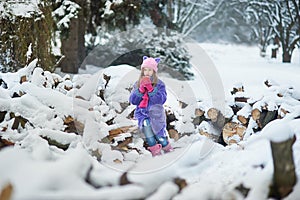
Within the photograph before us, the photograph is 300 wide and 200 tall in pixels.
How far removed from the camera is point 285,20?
12.3m

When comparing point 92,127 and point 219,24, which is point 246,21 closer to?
point 219,24

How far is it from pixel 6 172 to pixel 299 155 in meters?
1.13

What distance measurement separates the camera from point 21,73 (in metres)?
2.90

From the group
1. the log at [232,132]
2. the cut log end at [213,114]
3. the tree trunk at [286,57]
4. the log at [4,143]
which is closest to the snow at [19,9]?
the cut log end at [213,114]

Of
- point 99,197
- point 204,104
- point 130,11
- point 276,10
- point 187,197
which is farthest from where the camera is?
point 276,10

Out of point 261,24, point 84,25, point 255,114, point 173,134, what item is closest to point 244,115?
point 255,114

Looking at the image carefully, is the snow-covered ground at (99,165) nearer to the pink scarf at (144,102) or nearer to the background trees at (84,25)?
the pink scarf at (144,102)

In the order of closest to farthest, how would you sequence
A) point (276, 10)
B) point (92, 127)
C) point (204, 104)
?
1. point (92, 127)
2. point (204, 104)
3. point (276, 10)

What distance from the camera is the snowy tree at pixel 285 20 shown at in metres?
10.6

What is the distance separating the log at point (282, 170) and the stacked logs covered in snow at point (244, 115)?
188 cm

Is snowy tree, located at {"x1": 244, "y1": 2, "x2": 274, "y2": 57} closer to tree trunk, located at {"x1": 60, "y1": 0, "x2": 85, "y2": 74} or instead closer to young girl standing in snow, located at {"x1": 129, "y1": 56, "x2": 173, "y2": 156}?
tree trunk, located at {"x1": 60, "y1": 0, "x2": 85, "y2": 74}

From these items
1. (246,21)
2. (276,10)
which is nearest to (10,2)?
(276,10)

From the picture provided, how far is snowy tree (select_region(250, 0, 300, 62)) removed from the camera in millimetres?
10594

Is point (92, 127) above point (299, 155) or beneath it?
beneath
